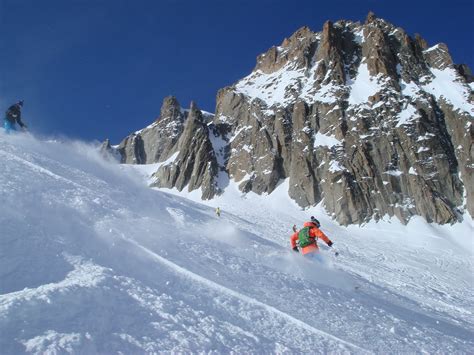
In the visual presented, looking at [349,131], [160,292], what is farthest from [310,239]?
[349,131]

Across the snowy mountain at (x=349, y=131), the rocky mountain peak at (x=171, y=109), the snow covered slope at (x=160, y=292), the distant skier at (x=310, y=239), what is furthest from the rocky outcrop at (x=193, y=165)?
the snow covered slope at (x=160, y=292)

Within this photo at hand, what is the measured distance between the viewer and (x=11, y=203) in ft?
40.7

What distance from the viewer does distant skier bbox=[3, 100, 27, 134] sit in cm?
2895

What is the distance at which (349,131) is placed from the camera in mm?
83438

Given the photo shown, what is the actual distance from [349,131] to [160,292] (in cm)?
7906

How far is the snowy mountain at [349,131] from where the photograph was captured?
74.1 m

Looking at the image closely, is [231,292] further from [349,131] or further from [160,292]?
[349,131]

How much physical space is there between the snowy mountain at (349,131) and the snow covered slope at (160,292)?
5792 centimetres

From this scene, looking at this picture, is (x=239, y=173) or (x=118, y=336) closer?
(x=118, y=336)

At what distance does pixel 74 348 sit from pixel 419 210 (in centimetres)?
7194

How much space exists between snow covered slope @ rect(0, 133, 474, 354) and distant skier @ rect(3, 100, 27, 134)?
12.4m

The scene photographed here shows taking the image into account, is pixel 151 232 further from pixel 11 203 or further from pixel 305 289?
pixel 305 289

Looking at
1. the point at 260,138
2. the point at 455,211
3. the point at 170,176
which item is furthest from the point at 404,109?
the point at 170,176

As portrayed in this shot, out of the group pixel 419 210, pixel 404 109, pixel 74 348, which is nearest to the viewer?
pixel 74 348
